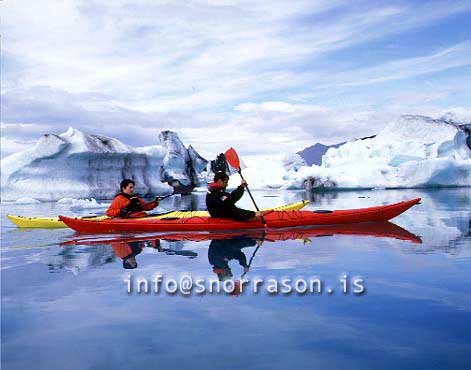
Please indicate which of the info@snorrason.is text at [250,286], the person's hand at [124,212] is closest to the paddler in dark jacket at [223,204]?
the person's hand at [124,212]

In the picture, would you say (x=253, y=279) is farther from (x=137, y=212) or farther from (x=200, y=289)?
(x=137, y=212)

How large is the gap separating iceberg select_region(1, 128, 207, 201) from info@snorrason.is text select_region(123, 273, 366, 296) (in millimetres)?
14023

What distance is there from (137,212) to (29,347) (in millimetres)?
5412

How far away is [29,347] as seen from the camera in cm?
273

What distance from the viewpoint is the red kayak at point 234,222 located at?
7.31m

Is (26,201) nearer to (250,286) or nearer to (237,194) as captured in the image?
(237,194)

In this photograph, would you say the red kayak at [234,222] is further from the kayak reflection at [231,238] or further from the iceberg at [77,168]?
the iceberg at [77,168]

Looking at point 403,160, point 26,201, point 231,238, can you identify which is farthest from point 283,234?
point 403,160

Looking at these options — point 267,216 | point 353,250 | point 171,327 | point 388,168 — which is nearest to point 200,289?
point 171,327

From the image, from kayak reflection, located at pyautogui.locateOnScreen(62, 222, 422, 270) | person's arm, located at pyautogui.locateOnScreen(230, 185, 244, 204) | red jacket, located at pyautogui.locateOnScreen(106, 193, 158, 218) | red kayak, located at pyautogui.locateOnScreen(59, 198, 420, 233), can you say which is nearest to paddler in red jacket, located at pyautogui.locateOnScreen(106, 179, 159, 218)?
red jacket, located at pyautogui.locateOnScreen(106, 193, 158, 218)

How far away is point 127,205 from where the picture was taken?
A: 26.2ft

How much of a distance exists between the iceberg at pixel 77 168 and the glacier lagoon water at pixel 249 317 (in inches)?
538

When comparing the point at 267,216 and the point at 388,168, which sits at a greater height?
the point at 388,168

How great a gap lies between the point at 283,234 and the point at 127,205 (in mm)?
2696
